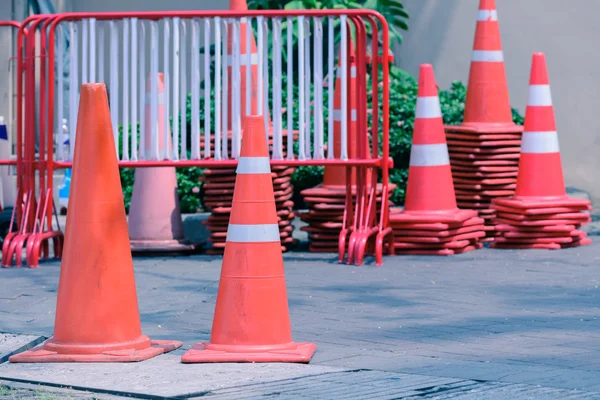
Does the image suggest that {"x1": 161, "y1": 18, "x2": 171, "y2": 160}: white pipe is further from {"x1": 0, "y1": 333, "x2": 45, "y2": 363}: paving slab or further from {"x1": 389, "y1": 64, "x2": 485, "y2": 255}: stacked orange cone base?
{"x1": 0, "y1": 333, "x2": 45, "y2": 363}: paving slab

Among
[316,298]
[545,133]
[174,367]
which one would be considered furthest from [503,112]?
[174,367]

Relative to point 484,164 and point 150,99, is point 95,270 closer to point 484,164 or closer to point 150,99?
point 150,99

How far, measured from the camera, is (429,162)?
9.71m

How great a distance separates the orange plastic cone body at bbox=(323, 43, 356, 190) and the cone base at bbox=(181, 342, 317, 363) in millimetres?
3926

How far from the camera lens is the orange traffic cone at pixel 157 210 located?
9.80 m

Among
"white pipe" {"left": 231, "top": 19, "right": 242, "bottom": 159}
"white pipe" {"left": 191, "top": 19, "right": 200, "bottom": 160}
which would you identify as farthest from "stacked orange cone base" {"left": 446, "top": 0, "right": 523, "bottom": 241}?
"white pipe" {"left": 191, "top": 19, "right": 200, "bottom": 160}

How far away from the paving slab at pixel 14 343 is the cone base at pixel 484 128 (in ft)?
16.0

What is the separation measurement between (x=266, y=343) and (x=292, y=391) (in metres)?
0.80

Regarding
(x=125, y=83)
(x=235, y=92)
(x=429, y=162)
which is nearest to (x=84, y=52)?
(x=125, y=83)

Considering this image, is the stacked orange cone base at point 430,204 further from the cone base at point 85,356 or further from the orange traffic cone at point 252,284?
the cone base at point 85,356

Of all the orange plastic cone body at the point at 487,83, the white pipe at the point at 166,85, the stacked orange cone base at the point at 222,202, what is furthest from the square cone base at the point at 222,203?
the orange plastic cone body at the point at 487,83

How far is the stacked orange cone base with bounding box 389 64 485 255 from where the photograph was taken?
938cm

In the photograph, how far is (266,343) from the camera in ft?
18.4

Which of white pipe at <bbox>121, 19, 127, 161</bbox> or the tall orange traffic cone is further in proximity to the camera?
white pipe at <bbox>121, 19, 127, 161</bbox>
